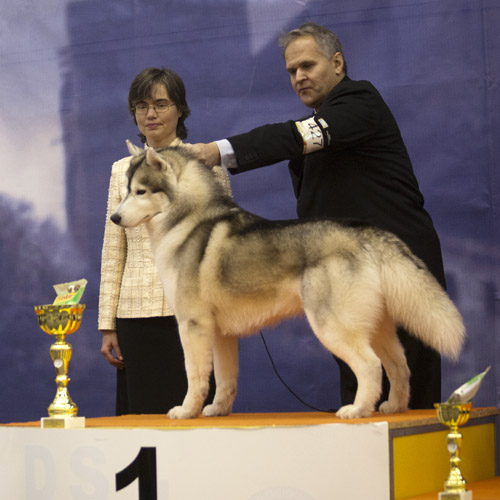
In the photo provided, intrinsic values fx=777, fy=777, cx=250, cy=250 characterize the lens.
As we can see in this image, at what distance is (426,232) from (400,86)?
1.06 metres

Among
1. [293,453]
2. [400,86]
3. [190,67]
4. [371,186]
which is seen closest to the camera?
[293,453]

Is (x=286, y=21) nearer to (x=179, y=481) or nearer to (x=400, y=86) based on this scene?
(x=400, y=86)

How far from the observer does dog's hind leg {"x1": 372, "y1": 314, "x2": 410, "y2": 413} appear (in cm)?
256

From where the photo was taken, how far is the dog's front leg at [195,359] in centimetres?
255

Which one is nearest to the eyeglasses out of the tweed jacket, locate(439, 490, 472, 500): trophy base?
the tweed jacket

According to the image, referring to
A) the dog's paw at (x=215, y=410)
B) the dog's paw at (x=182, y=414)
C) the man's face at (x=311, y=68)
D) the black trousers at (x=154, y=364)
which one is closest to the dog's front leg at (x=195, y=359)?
the dog's paw at (x=182, y=414)

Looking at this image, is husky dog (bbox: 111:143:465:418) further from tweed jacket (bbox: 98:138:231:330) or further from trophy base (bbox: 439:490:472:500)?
tweed jacket (bbox: 98:138:231:330)

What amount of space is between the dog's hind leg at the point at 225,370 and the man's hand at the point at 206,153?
24.2 inches

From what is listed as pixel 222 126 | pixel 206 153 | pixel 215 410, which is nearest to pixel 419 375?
pixel 215 410

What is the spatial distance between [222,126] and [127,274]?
3.56 feet

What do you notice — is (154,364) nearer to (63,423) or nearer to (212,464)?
(63,423)

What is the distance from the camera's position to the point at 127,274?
3.35m

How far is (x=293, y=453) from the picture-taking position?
206 centimetres

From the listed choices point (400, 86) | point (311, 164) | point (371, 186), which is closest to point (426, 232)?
point (371, 186)
